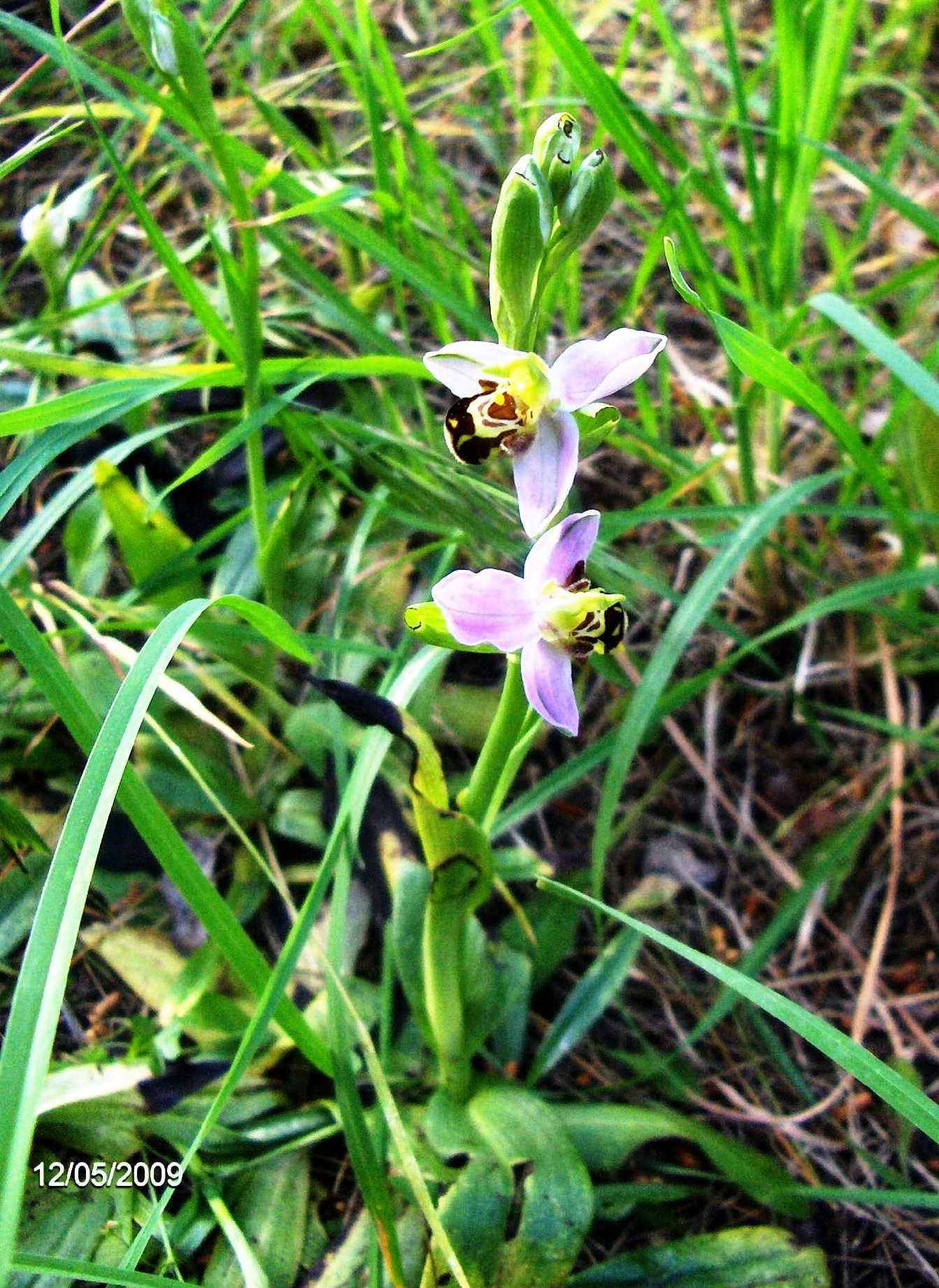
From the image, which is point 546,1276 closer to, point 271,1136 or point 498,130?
point 271,1136

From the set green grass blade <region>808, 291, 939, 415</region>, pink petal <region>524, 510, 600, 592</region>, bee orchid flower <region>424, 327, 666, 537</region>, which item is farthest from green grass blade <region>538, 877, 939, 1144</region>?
green grass blade <region>808, 291, 939, 415</region>

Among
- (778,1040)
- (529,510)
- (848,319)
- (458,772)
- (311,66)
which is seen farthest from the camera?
(311,66)

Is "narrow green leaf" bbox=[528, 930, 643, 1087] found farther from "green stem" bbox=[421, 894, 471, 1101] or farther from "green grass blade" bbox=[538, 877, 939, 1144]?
"green grass blade" bbox=[538, 877, 939, 1144]

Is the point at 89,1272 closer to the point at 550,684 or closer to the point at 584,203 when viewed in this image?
the point at 550,684

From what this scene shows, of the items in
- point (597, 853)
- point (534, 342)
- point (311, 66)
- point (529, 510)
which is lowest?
point (597, 853)

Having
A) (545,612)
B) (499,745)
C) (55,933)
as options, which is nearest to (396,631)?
(499,745)

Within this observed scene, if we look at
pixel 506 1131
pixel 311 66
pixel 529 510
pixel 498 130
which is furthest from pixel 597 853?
pixel 311 66
